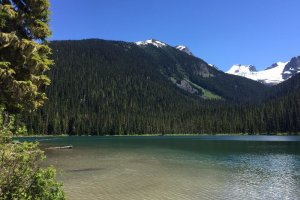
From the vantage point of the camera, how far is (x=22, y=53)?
71.6 feet

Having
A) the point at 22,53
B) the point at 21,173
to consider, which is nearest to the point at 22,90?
the point at 22,53

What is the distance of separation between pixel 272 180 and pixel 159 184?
538 inches

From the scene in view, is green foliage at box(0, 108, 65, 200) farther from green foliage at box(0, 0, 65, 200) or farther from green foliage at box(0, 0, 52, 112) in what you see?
green foliage at box(0, 0, 52, 112)

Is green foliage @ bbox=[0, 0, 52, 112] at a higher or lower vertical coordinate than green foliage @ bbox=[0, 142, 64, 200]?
higher

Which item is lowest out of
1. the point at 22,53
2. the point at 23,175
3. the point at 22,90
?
the point at 23,175

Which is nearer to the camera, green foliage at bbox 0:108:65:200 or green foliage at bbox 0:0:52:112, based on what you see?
green foliage at bbox 0:108:65:200

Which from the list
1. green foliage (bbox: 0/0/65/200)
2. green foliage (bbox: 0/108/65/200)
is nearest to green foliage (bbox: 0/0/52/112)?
green foliage (bbox: 0/0/65/200)

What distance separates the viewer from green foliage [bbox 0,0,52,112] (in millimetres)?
21000

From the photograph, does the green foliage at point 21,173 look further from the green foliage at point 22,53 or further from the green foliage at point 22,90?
the green foliage at point 22,53

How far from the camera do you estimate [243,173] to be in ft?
151

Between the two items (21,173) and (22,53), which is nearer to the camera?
(21,173)

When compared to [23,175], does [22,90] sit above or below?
above

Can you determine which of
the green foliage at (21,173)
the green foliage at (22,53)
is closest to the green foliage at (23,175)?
the green foliage at (21,173)

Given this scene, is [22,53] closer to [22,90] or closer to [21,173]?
[22,90]
